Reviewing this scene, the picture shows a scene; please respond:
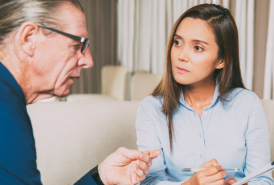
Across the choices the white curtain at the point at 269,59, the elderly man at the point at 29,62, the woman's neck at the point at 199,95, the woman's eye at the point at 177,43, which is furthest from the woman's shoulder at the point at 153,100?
the white curtain at the point at 269,59

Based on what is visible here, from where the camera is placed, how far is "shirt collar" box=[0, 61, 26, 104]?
780 mm

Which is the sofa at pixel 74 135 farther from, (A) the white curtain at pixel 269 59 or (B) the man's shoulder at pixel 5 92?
(B) the man's shoulder at pixel 5 92

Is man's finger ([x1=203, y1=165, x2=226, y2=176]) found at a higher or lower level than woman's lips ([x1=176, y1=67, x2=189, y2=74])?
lower

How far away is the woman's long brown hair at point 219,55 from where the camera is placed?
1490 millimetres

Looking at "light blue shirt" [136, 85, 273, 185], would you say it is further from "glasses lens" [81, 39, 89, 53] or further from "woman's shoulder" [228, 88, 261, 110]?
"glasses lens" [81, 39, 89, 53]

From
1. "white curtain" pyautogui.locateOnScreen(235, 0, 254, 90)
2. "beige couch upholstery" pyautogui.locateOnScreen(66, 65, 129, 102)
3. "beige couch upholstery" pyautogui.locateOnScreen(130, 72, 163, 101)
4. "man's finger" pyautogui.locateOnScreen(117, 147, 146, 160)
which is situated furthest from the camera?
"beige couch upholstery" pyautogui.locateOnScreen(66, 65, 129, 102)

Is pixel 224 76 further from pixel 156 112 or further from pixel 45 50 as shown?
pixel 45 50

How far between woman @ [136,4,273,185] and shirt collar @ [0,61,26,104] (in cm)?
74

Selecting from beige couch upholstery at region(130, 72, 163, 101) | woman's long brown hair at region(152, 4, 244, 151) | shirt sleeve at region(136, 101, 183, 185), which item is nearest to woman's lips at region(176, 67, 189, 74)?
woman's long brown hair at region(152, 4, 244, 151)

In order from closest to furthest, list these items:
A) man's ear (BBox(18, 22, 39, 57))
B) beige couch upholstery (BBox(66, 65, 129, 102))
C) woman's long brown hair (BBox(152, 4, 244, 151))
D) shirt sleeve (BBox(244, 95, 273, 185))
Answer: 1. man's ear (BBox(18, 22, 39, 57))
2. shirt sleeve (BBox(244, 95, 273, 185))
3. woman's long brown hair (BBox(152, 4, 244, 151))
4. beige couch upholstery (BBox(66, 65, 129, 102))

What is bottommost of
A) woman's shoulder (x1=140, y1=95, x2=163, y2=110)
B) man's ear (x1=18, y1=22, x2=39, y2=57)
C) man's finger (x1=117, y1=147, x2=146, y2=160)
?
man's finger (x1=117, y1=147, x2=146, y2=160)

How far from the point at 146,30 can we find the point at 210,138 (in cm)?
322

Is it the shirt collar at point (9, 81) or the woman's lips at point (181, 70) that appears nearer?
the shirt collar at point (9, 81)

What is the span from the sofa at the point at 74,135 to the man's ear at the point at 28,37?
79cm
